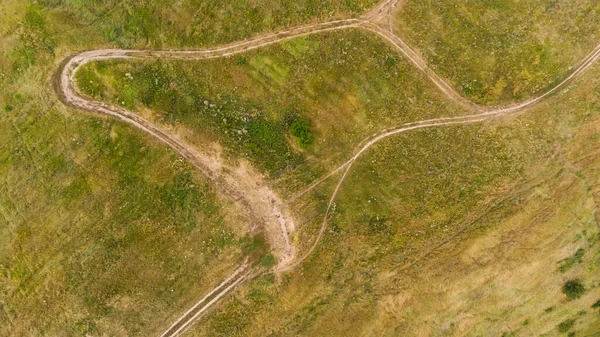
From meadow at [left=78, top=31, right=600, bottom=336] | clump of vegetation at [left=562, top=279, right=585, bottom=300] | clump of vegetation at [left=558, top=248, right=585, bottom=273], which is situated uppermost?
meadow at [left=78, top=31, right=600, bottom=336]

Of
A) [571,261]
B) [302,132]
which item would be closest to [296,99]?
[302,132]

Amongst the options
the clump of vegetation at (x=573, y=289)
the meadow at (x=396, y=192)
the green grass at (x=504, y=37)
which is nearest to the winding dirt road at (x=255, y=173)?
the meadow at (x=396, y=192)

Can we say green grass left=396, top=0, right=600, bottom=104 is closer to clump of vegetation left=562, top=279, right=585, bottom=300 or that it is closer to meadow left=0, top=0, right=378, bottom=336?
meadow left=0, top=0, right=378, bottom=336

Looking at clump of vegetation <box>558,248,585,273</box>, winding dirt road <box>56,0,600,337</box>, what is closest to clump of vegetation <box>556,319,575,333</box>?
clump of vegetation <box>558,248,585,273</box>

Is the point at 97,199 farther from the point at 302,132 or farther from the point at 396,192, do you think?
the point at 396,192

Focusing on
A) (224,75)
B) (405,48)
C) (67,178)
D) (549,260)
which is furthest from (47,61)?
(549,260)

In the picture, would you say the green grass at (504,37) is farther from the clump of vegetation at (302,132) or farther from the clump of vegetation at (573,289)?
the clump of vegetation at (573,289)

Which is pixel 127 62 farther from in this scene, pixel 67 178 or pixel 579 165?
pixel 579 165
